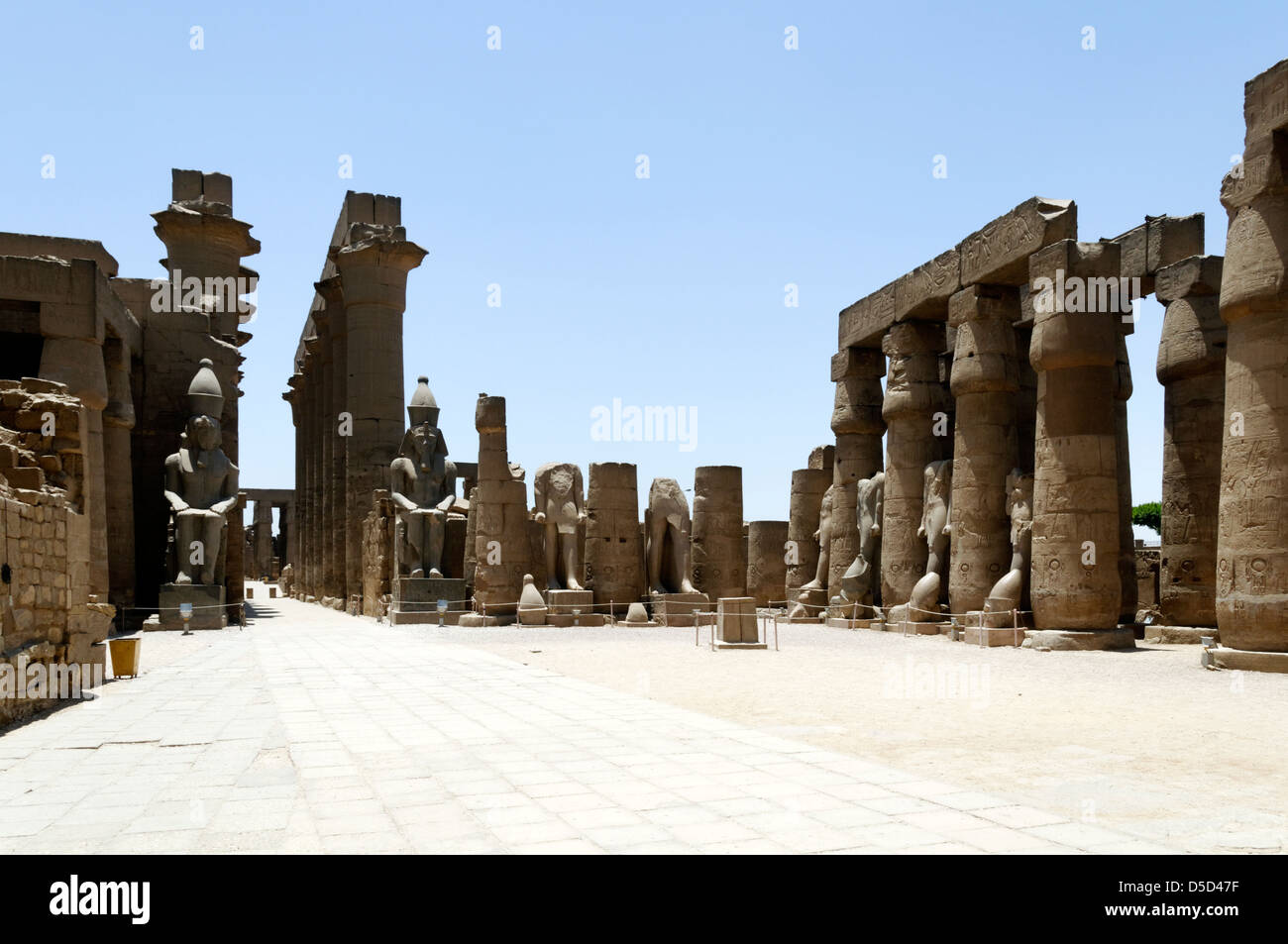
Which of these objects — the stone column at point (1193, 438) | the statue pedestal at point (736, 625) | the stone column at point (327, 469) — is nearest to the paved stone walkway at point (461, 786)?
the statue pedestal at point (736, 625)

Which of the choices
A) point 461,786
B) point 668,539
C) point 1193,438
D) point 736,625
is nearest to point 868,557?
point 668,539

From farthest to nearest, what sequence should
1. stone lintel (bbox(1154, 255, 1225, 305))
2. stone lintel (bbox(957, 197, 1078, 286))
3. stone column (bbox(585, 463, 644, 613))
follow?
stone column (bbox(585, 463, 644, 613)) → stone lintel (bbox(1154, 255, 1225, 305)) → stone lintel (bbox(957, 197, 1078, 286))

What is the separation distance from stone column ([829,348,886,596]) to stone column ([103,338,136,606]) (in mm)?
14037

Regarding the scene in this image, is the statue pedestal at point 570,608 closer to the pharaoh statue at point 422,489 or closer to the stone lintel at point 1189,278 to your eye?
the pharaoh statue at point 422,489

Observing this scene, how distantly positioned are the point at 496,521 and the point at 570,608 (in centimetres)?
224

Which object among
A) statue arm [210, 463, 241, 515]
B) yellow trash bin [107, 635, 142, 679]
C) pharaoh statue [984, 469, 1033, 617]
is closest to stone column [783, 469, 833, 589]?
pharaoh statue [984, 469, 1033, 617]

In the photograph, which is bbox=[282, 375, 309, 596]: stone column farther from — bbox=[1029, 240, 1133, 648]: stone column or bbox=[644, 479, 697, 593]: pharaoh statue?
bbox=[1029, 240, 1133, 648]: stone column

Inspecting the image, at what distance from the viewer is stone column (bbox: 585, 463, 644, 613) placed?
2152cm

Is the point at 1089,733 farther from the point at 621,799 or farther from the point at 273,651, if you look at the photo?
the point at 273,651

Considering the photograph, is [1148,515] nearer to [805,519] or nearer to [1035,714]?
[805,519]

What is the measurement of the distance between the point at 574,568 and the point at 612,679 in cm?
1002

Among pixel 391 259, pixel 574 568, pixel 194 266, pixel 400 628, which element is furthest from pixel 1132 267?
pixel 194 266

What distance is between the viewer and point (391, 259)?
1166 inches

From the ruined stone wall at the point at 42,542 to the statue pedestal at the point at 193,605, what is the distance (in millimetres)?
8828
